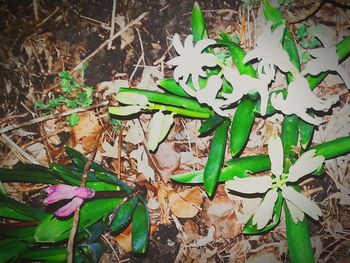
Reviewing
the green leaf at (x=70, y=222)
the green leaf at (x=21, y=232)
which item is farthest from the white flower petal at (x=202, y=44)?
the green leaf at (x=21, y=232)

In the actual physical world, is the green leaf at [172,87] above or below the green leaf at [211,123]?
above

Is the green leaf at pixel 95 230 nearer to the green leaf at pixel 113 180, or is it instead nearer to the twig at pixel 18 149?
the green leaf at pixel 113 180

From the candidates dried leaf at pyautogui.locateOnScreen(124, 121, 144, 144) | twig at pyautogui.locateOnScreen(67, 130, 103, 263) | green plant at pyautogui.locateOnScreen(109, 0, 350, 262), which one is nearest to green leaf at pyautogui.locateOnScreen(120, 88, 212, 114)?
green plant at pyautogui.locateOnScreen(109, 0, 350, 262)

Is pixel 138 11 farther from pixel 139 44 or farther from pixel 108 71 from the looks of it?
pixel 108 71

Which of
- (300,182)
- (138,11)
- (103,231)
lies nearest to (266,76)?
(300,182)

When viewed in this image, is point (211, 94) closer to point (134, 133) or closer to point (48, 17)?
point (134, 133)

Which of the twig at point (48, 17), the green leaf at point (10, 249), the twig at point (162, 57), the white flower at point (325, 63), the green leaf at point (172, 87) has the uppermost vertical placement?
the twig at point (48, 17)

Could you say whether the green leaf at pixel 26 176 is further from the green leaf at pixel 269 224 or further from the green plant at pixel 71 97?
the green leaf at pixel 269 224

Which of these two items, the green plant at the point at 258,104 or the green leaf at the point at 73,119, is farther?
the green leaf at the point at 73,119
